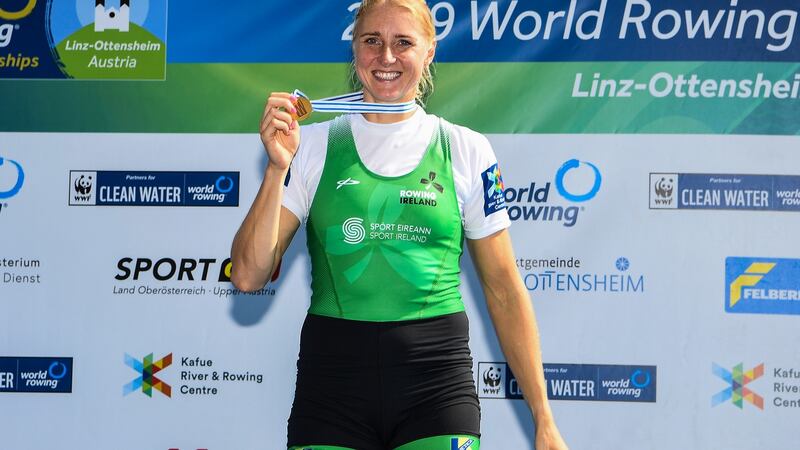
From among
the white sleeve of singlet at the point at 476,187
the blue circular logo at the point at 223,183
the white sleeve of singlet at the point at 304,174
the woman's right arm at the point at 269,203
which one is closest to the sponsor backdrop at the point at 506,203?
the blue circular logo at the point at 223,183

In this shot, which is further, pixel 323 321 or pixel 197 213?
pixel 197 213

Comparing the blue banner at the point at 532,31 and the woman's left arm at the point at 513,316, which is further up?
the blue banner at the point at 532,31

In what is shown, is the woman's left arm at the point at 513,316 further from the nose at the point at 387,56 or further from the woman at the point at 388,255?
the nose at the point at 387,56

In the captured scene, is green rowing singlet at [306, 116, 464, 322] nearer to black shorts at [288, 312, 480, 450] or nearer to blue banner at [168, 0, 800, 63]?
black shorts at [288, 312, 480, 450]

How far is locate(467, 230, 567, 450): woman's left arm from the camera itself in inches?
85.6

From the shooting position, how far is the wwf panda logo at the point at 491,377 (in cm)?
407

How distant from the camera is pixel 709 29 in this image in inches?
159

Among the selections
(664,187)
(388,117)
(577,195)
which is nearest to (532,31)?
(577,195)

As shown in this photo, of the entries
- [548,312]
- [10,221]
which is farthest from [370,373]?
[10,221]

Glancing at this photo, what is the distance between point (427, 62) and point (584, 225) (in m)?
1.93

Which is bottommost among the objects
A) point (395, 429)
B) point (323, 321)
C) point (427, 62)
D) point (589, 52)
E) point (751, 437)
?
point (751, 437)

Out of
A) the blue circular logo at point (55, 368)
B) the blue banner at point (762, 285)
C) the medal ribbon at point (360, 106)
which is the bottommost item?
the blue circular logo at point (55, 368)

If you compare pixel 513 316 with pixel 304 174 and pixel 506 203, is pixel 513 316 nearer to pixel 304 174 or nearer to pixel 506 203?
pixel 304 174

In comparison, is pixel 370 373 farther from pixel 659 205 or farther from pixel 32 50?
pixel 32 50
